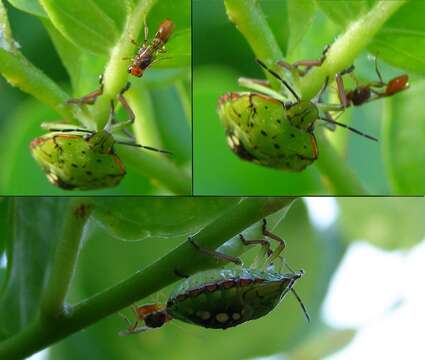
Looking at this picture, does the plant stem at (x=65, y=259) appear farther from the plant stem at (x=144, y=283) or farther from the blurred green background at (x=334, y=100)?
the blurred green background at (x=334, y=100)

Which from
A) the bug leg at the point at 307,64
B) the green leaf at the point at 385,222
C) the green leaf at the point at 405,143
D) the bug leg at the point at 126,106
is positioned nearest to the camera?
the bug leg at the point at 307,64

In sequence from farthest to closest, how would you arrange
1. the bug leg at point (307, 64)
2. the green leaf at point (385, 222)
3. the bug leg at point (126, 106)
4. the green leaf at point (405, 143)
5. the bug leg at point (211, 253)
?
the green leaf at point (385, 222) → the green leaf at point (405, 143) → the bug leg at point (126, 106) → the bug leg at point (307, 64) → the bug leg at point (211, 253)

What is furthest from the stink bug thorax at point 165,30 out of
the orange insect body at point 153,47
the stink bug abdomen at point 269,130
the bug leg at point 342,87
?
the bug leg at point 342,87

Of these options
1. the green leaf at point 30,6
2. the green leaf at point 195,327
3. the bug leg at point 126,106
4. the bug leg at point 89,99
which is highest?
the green leaf at point 30,6

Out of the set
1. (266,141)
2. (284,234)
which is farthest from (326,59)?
(284,234)

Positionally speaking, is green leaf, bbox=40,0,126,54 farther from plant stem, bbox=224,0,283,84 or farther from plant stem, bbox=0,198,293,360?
plant stem, bbox=0,198,293,360
